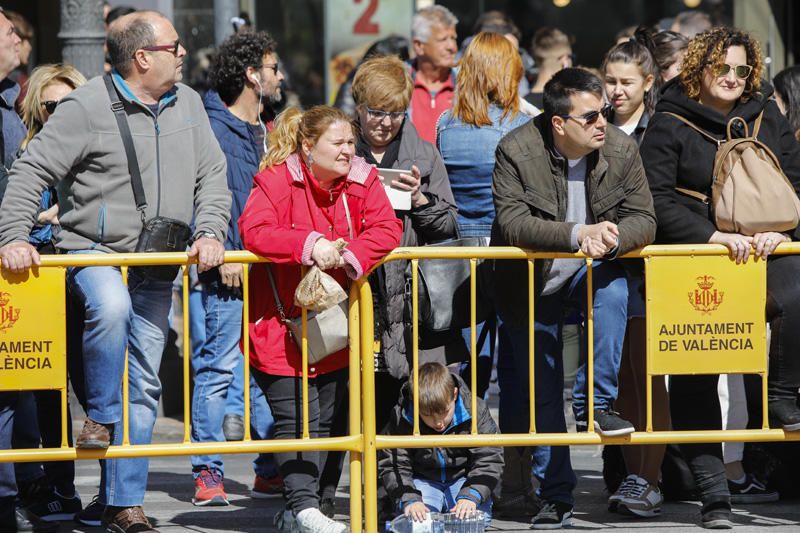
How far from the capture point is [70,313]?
671 cm

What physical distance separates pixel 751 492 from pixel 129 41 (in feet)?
12.8

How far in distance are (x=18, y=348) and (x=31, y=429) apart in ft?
2.91

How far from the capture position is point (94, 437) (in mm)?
6219

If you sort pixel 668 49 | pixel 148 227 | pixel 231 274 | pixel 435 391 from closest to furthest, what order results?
1. pixel 148 227
2. pixel 435 391
3. pixel 231 274
4. pixel 668 49

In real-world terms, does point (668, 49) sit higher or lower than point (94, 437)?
higher

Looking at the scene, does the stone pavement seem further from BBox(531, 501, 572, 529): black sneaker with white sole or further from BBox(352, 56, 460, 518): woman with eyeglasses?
BBox(352, 56, 460, 518): woman with eyeglasses

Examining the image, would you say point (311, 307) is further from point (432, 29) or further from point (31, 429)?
point (432, 29)

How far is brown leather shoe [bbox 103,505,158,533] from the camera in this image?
21.5ft

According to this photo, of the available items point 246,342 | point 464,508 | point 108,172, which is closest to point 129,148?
point 108,172

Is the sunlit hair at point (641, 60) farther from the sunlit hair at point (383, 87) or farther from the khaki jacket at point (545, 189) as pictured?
the sunlit hair at point (383, 87)

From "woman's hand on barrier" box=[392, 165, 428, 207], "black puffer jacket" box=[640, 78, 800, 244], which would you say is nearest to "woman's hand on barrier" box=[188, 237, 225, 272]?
"woman's hand on barrier" box=[392, 165, 428, 207]

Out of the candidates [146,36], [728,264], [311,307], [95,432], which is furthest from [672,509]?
[146,36]

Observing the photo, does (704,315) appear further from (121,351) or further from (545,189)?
(121,351)

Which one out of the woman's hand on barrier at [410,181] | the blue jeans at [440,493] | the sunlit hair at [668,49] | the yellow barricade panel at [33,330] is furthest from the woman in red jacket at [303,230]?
the sunlit hair at [668,49]
